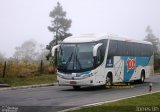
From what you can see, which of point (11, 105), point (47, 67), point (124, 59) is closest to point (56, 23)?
point (47, 67)

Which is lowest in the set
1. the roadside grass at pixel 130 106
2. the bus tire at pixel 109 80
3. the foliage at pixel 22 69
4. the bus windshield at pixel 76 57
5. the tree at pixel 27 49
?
the roadside grass at pixel 130 106

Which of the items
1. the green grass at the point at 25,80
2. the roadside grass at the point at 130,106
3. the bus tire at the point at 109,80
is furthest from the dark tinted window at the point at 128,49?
the roadside grass at the point at 130,106

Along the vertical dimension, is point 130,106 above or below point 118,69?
below

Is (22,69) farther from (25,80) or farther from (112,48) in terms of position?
(112,48)

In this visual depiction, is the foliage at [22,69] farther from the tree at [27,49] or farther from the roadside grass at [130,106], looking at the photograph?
the tree at [27,49]

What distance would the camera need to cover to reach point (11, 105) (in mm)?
16312

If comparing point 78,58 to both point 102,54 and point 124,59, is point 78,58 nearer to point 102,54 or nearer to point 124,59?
point 102,54

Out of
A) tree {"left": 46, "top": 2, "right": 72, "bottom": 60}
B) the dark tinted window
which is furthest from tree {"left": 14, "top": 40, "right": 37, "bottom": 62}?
the dark tinted window

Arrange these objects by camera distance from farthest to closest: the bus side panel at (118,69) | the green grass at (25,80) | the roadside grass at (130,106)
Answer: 1. the green grass at (25,80)
2. the bus side panel at (118,69)
3. the roadside grass at (130,106)

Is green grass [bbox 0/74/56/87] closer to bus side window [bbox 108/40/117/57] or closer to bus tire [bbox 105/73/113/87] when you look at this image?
bus tire [bbox 105/73/113/87]

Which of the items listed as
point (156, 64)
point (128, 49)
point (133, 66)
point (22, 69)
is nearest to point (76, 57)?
point (128, 49)

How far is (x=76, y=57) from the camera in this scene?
83.6 ft

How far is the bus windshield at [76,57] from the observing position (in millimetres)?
25375

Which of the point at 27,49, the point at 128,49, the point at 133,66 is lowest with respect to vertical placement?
the point at 133,66
